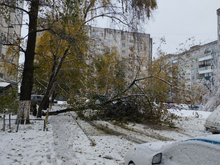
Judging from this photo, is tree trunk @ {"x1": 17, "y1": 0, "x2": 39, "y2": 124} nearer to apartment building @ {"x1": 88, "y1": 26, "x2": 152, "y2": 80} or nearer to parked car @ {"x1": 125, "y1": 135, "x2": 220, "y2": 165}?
apartment building @ {"x1": 88, "y1": 26, "x2": 152, "y2": 80}

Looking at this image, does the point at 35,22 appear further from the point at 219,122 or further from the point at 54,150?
the point at 219,122

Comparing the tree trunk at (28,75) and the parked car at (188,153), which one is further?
the tree trunk at (28,75)

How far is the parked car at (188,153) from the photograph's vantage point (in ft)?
8.60

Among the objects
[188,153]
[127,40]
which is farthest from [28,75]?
[188,153]

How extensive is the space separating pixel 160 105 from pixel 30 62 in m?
8.05

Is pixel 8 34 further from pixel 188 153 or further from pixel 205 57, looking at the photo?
pixel 205 57

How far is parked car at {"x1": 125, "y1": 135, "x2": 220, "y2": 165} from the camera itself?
262 centimetres

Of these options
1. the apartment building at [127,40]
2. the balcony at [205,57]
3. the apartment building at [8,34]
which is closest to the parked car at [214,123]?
the apartment building at [127,40]

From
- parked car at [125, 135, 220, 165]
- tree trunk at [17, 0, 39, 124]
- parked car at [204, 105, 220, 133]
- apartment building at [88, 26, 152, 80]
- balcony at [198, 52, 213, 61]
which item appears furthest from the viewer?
balcony at [198, 52, 213, 61]

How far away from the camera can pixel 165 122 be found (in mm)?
13156

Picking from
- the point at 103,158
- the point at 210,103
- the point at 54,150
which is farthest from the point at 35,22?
the point at 210,103

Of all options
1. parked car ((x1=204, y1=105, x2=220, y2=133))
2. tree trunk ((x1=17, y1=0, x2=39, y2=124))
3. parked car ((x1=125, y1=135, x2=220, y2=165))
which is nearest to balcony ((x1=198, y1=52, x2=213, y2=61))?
parked car ((x1=204, y1=105, x2=220, y2=133))

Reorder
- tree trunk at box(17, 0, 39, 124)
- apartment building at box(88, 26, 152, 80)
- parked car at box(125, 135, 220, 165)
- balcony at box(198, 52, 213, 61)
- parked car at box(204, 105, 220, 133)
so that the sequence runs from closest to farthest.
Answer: parked car at box(125, 135, 220, 165) < parked car at box(204, 105, 220, 133) < apartment building at box(88, 26, 152, 80) < tree trunk at box(17, 0, 39, 124) < balcony at box(198, 52, 213, 61)

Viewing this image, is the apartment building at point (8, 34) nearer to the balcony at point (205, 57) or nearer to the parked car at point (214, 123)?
the parked car at point (214, 123)
